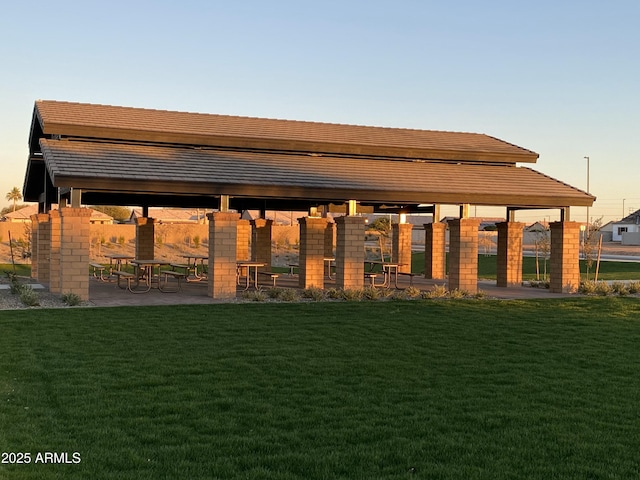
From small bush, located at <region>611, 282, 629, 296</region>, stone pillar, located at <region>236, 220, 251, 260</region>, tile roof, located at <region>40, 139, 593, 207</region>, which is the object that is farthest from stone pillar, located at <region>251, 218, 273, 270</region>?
small bush, located at <region>611, 282, 629, 296</region>

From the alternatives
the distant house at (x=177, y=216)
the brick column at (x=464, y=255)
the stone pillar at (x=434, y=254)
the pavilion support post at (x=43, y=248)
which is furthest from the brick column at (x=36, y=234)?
the distant house at (x=177, y=216)

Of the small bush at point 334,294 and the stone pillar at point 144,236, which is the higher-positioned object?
the stone pillar at point 144,236

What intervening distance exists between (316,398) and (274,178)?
440 inches

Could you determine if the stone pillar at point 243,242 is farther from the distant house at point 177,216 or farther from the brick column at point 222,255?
the distant house at point 177,216

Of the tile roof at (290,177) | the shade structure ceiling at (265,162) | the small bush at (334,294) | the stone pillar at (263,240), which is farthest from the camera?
the stone pillar at (263,240)

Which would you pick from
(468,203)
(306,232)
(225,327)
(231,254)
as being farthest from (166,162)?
(468,203)

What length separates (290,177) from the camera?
707 inches

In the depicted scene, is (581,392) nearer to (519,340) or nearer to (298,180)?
(519,340)

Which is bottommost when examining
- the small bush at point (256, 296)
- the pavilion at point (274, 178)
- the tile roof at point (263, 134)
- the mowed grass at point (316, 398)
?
the mowed grass at point (316, 398)

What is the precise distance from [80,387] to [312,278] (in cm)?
1336

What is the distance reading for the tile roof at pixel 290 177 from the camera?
16.0m

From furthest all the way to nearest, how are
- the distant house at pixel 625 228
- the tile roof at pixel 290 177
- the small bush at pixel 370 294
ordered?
the distant house at pixel 625 228, the small bush at pixel 370 294, the tile roof at pixel 290 177

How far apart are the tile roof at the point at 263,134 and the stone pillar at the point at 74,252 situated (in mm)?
2863

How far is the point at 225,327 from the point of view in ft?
39.0
